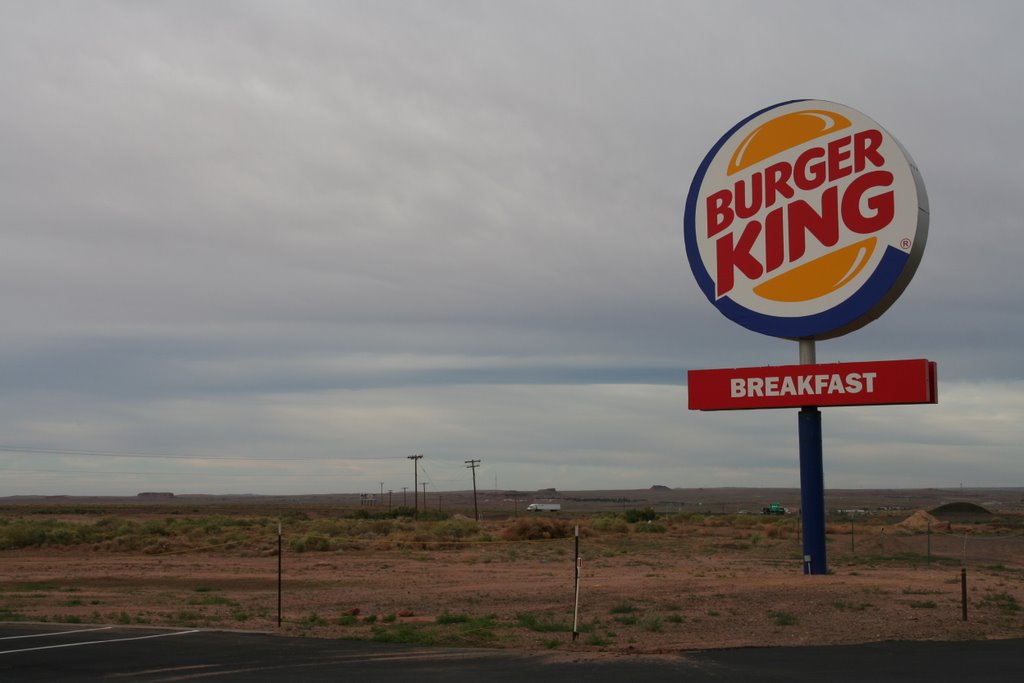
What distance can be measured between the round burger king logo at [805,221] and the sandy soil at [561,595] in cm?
699

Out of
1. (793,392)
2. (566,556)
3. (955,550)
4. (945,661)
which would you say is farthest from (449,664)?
(955,550)

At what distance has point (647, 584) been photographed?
30.0 m

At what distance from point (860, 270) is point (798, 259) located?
1691 millimetres

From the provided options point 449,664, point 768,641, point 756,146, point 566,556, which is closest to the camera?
point 449,664

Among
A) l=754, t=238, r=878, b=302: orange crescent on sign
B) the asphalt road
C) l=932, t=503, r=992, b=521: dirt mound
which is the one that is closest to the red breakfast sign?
l=754, t=238, r=878, b=302: orange crescent on sign

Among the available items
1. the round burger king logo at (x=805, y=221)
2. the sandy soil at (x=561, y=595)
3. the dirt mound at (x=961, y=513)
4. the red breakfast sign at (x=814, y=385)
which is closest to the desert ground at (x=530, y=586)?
the sandy soil at (x=561, y=595)

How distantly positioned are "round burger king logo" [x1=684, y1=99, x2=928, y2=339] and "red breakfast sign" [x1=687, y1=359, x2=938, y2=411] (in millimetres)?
1103

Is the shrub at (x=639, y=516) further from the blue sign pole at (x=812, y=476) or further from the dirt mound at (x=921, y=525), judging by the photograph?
the blue sign pole at (x=812, y=476)

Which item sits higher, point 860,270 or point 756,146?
point 756,146

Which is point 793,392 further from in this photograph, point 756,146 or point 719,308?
point 756,146

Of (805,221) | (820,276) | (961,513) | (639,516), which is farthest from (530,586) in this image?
(961,513)

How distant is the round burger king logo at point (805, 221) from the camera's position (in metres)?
25.2

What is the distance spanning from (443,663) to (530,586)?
16491mm

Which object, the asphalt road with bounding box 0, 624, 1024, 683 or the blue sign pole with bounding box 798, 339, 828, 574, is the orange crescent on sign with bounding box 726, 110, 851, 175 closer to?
the blue sign pole with bounding box 798, 339, 828, 574
